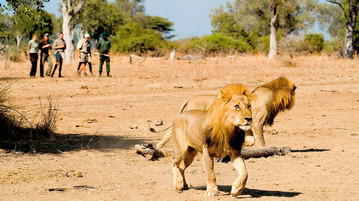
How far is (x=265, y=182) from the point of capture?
25.5 feet

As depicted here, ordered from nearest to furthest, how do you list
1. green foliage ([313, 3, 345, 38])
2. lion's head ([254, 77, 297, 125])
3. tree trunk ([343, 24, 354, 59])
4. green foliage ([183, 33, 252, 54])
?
lion's head ([254, 77, 297, 125]), tree trunk ([343, 24, 354, 59]), green foliage ([183, 33, 252, 54]), green foliage ([313, 3, 345, 38])

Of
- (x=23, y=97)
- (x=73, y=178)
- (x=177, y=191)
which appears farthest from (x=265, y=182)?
(x=23, y=97)

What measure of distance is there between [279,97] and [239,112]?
4.36 meters

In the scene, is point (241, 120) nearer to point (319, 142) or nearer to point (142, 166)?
point (142, 166)

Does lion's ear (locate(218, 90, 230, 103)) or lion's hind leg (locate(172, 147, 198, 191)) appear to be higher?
lion's ear (locate(218, 90, 230, 103))

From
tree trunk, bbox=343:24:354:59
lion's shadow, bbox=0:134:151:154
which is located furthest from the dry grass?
tree trunk, bbox=343:24:354:59

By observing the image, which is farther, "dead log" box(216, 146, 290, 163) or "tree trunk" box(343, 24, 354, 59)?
"tree trunk" box(343, 24, 354, 59)

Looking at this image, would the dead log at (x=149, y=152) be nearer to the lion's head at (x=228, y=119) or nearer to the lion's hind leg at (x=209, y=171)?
the lion's hind leg at (x=209, y=171)

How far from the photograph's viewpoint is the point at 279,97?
10.1 m

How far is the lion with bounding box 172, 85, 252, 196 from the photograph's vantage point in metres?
5.91

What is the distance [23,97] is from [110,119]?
5.19 meters

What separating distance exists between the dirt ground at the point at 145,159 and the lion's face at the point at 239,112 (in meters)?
1.04

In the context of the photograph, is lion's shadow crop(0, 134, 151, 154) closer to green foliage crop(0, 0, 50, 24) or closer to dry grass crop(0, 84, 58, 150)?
dry grass crop(0, 84, 58, 150)

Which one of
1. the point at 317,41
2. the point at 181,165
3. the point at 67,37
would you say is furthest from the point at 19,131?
the point at 317,41
